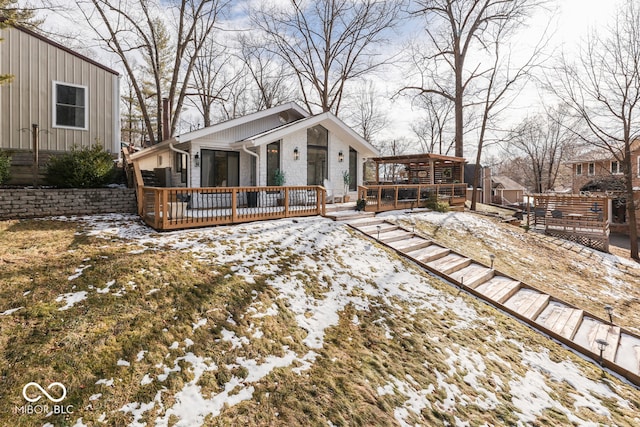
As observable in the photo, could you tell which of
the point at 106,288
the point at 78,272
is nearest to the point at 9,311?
the point at 106,288

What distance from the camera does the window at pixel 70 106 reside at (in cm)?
1028

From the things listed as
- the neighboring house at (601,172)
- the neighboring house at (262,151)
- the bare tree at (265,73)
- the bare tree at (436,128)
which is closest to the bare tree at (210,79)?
the bare tree at (265,73)

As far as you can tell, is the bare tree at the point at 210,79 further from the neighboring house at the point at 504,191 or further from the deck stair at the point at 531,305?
the neighboring house at the point at 504,191

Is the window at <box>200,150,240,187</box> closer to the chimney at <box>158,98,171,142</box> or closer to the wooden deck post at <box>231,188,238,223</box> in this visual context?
the wooden deck post at <box>231,188,238,223</box>

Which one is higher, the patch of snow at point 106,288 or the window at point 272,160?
the window at point 272,160

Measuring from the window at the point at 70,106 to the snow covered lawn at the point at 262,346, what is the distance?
6.05m

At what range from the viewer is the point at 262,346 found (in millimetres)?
3654

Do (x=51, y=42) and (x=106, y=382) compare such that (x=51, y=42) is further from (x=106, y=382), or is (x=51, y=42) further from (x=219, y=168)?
(x=106, y=382)

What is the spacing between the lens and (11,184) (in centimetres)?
945

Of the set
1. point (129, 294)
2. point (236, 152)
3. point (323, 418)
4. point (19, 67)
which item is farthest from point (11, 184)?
point (323, 418)

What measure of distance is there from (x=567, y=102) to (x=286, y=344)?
63.5 feet

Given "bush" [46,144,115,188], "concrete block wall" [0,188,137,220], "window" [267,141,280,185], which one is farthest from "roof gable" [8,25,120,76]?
"window" [267,141,280,185]

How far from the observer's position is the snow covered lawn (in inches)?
111

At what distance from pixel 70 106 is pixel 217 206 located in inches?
291
